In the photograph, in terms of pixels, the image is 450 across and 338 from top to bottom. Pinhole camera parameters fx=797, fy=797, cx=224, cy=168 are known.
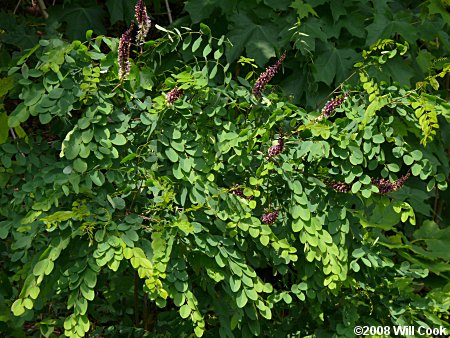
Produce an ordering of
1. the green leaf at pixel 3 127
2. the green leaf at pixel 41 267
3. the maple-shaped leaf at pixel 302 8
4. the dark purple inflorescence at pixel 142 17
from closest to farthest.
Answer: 1. the green leaf at pixel 41 267
2. the dark purple inflorescence at pixel 142 17
3. the green leaf at pixel 3 127
4. the maple-shaped leaf at pixel 302 8

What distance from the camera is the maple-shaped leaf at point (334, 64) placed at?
3.65 metres

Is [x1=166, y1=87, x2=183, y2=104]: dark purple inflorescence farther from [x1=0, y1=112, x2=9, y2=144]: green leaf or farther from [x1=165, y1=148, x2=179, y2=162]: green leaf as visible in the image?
[x1=0, y1=112, x2=9, y2=144]: green leaf

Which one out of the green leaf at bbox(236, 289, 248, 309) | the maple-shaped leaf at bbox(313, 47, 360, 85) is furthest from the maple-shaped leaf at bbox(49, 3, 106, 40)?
the green leaf at bbox(236, 289, 248, 309)

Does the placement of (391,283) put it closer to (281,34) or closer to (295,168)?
(295,168)

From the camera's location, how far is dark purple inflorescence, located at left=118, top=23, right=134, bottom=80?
2.50 metres

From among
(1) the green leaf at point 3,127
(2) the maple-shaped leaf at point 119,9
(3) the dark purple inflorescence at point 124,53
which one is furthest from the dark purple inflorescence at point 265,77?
(2) the maple-shaped leaf at point 119,9

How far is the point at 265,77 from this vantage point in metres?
2.79

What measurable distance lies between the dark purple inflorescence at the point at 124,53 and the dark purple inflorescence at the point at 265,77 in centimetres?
49

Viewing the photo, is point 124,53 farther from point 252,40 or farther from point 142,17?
point 252,40

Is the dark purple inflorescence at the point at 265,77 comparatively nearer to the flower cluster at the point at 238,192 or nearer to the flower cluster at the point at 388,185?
the flower cluster at the point at 238,192

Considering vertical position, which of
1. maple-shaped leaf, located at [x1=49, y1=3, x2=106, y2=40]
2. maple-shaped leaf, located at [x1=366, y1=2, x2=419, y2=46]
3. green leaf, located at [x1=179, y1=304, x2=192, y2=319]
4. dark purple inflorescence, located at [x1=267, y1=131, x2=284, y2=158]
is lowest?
maple-shaped leaf, located at [x1=49, y1=3, x2=106, y2=40]

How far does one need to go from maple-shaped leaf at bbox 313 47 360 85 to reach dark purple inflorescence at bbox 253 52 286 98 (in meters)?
0.85

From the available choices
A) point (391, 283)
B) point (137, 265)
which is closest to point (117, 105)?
point (137, 265)

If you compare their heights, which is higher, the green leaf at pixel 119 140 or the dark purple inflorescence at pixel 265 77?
the dark purple inflorescence at pixel 265 77
